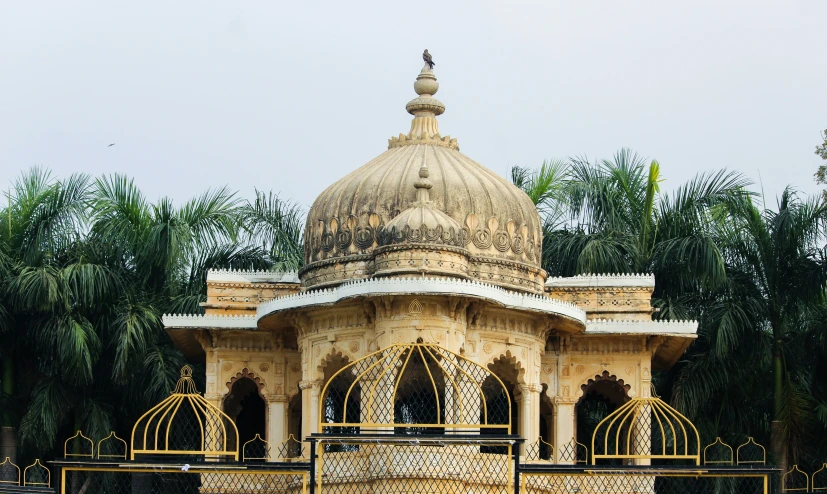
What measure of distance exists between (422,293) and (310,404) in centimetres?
283

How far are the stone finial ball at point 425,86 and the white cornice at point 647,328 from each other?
464 centimetres

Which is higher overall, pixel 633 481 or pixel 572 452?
pixel 572 452

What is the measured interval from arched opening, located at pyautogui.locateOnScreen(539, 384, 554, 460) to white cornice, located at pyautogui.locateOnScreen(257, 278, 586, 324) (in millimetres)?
1640

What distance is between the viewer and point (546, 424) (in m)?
26.0

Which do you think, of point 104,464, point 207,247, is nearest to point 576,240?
point 207,247

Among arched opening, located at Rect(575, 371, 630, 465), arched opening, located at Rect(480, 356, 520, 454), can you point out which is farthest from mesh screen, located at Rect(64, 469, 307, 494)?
arched opening, located at Rect(575, 371, 630, 465)

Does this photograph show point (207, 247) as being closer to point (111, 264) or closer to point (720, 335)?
point (111, 264)

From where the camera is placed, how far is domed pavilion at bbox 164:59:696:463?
2228 centimetres

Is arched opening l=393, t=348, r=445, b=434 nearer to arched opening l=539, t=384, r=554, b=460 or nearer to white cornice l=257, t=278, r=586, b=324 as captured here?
white cornice l=257, t=278, r=586, b=324

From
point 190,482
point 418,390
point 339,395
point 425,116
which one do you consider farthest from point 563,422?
point 190,482

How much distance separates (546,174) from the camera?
3175cm

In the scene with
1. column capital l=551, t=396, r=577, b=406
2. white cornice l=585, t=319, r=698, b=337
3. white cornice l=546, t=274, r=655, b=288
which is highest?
white cornice l=546, t=274, r=655, b=288

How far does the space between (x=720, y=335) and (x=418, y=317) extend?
6019 millimetres

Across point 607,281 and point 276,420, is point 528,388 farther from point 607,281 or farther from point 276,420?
point 276,420
